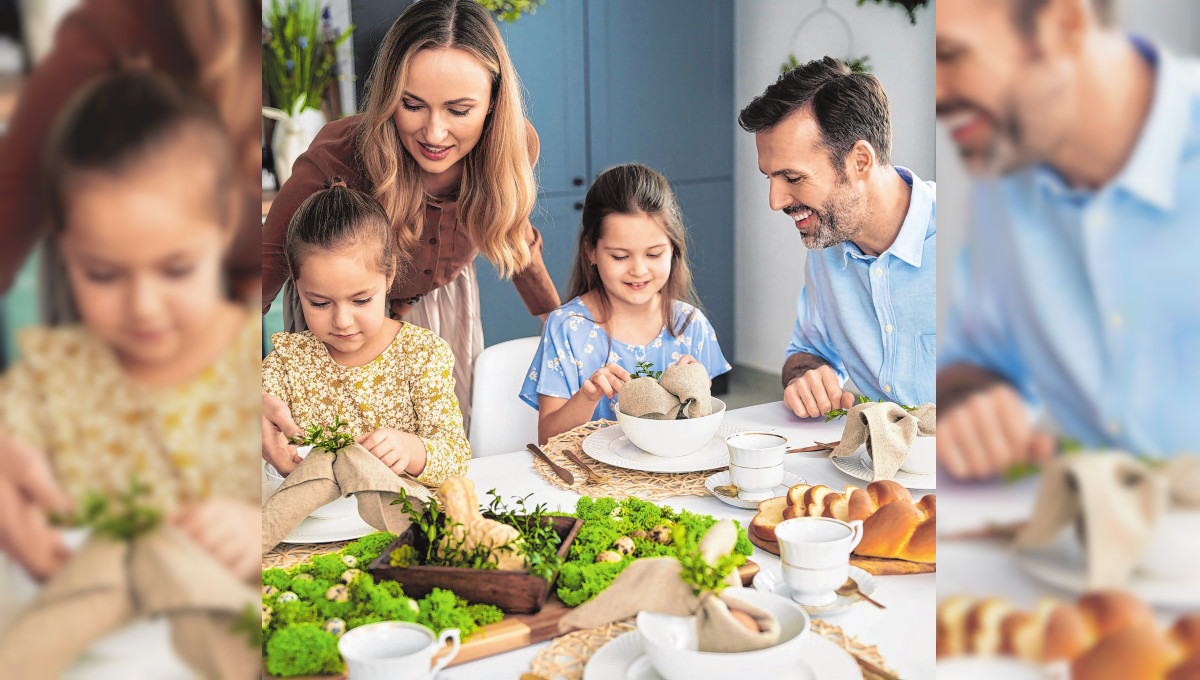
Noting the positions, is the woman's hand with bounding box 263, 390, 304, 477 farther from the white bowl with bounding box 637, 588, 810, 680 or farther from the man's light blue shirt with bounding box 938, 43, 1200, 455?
the man's light blue shirt with bounding box 938, 43, 1200, 455

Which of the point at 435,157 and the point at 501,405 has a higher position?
the point at 435,157

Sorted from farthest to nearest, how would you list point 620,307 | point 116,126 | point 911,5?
point 911,5
point 620,307
point 116,126

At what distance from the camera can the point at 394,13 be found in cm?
308

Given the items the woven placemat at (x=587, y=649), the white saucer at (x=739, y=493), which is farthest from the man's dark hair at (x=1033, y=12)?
the white saucer at (x=739, y=493)

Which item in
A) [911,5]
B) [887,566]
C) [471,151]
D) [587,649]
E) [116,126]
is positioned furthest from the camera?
[911,5]

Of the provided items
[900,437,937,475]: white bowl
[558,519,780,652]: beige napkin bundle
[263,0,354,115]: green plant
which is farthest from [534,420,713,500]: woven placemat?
[263,0,354,115]: green plant

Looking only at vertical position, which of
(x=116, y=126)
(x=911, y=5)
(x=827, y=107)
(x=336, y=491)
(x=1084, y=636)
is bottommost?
(x=336, y=491)

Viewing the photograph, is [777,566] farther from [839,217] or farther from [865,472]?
[839,217]

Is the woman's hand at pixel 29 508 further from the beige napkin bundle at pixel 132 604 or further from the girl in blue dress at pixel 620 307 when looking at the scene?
the girl in blue dress at pixel 620 307

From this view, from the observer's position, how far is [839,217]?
1.99m

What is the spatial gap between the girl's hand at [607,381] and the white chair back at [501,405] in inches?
9.5

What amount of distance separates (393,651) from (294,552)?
35 centimetres

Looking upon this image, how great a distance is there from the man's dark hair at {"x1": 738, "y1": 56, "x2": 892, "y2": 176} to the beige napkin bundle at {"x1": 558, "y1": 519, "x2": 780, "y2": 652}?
146cm

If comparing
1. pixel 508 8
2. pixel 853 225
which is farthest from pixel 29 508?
pixel 508 8
